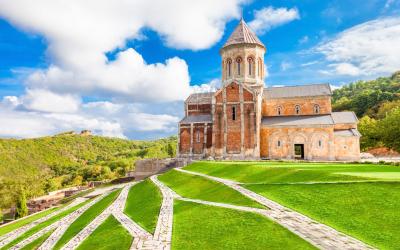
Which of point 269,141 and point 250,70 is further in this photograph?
point 250,70

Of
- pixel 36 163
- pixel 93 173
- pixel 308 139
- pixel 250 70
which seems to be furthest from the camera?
pixel 36 163

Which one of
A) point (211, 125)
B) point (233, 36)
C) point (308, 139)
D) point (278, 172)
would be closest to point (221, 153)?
point (211, 125)

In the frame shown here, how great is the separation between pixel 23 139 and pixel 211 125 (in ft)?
357

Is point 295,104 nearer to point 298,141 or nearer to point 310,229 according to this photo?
point 298,141

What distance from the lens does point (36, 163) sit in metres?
115

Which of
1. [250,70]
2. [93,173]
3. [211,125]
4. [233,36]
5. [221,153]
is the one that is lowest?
[93,173]

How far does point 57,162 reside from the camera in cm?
12225

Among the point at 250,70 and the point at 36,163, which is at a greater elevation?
the point at 250,70

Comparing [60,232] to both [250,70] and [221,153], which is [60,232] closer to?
[221,153]

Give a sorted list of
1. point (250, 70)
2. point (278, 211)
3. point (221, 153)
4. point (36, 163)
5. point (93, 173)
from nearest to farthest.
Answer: point (278, 211) → point (221, 153) → point (250, 70) → point (93, 173) → point (36, 163)

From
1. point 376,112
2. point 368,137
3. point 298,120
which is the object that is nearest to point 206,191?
point 298,120

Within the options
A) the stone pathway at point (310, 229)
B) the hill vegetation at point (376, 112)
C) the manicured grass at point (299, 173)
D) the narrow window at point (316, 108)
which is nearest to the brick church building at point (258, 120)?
the narrow window at point (316, 108)

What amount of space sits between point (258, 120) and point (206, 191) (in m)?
24.0

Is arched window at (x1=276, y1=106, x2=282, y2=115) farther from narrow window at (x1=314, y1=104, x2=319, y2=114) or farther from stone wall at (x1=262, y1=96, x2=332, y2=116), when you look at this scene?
narrow window at (x1=314, y1=104, x2=319, y2=114)
